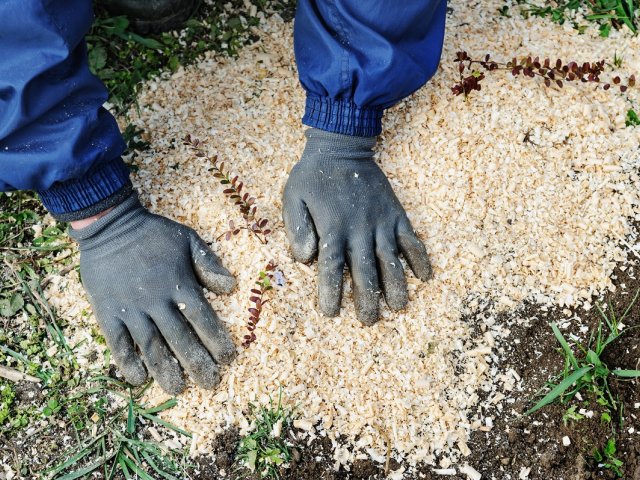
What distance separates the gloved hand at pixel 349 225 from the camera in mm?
2463

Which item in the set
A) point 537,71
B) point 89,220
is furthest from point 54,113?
point 537,71

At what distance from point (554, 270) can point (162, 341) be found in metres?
1.55

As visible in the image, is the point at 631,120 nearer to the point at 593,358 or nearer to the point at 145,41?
the point at 593,358

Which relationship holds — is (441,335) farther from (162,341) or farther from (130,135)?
(130,135)

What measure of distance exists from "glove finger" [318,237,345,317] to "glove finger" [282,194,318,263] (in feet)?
0.20

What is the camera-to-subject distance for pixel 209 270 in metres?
2.46

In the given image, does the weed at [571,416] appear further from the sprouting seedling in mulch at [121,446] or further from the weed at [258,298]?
the sprouting seedling in mulch at [121,446]

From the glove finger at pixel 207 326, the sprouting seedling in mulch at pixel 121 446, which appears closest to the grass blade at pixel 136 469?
the sprouting seedling in mulch at pixel 121 446

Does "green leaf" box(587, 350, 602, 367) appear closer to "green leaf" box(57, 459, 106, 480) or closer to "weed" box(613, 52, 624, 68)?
"weed" box(613, 52, 624, 68)

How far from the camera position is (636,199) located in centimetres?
268

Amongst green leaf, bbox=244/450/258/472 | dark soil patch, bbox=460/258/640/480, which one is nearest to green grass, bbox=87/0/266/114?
green leaf, bbox=244/450/258/472

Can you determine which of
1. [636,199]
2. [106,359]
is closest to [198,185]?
[106,359]

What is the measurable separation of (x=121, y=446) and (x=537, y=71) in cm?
231

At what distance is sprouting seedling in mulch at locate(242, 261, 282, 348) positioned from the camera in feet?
7.87
